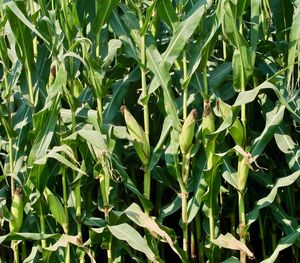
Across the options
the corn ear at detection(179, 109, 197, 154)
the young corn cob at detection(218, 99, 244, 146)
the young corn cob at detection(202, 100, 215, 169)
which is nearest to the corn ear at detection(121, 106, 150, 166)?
the corn ear at detection(179, 109, 197, 154)

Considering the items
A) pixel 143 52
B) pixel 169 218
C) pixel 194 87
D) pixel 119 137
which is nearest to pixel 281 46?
pixel 194 87

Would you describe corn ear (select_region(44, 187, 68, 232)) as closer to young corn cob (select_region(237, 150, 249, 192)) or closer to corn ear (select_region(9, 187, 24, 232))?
corn ear (select_region(9, 187, 24, 232))

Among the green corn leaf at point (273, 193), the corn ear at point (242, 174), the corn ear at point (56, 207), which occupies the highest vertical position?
the corn ear at point (56, 207)

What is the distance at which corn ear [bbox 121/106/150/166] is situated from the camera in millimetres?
3002

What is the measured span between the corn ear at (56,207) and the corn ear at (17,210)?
0.41ft

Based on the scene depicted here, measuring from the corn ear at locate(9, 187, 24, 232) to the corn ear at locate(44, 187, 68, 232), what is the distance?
13cm

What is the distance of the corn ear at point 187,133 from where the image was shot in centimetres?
295

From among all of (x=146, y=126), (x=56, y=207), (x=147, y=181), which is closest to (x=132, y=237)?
(x=147, y=181)

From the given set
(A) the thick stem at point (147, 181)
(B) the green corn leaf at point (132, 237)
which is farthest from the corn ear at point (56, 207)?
(A) the thick stem at point (147, 181)

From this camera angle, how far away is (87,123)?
3.25 metres

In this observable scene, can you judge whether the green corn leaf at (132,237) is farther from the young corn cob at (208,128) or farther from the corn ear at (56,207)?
the young corn cob at (208,128)

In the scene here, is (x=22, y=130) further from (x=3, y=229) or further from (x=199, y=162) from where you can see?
(x=199, y=162)

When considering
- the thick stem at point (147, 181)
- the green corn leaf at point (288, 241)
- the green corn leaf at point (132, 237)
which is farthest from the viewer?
the thick stem at point (147, 181)

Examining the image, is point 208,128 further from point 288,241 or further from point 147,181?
point 288,241
